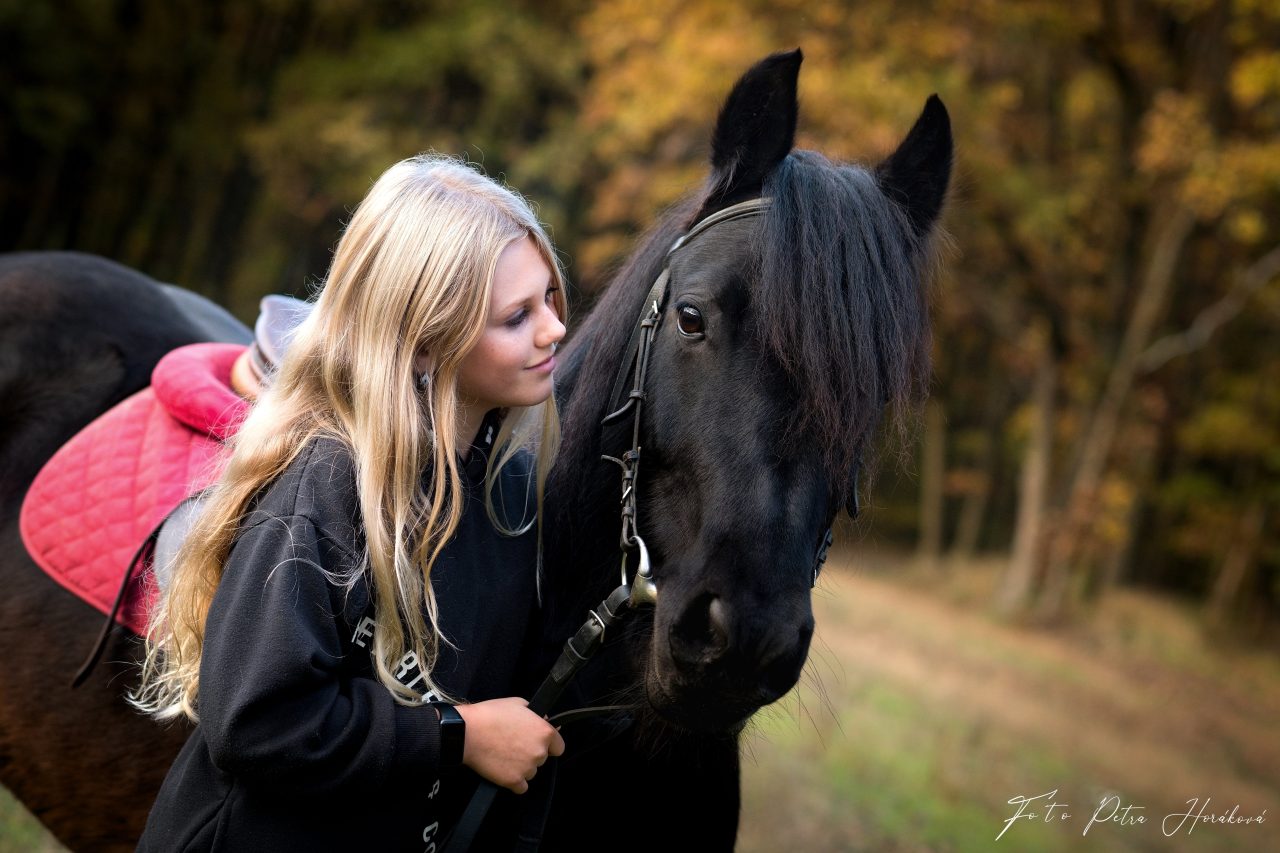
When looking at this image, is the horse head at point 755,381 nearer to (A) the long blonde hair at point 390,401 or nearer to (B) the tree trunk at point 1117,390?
(A) the long blonde hair at point 390,401

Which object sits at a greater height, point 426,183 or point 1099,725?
point 426,183

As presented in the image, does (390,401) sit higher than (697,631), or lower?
higher

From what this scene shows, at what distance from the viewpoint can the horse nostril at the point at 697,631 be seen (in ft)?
5.43

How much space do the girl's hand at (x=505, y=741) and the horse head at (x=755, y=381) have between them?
→ 204 millimetres

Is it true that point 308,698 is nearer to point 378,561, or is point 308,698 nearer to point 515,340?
point 378,561

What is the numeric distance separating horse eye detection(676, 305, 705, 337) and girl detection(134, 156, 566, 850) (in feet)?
0.77

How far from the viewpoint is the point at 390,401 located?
5.80ft

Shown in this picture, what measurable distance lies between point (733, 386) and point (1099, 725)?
9.57m

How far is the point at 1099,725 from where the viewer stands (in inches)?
392

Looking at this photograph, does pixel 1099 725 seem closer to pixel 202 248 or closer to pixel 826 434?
pixel 826 434

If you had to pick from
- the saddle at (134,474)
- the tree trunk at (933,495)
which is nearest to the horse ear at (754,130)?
the saddle at (134,474)

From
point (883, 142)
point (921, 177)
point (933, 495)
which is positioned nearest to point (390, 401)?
A: point (921, 177)

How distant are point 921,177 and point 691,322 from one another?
2.30 ft

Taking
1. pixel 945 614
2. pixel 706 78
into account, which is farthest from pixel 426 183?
pixel 945 614
